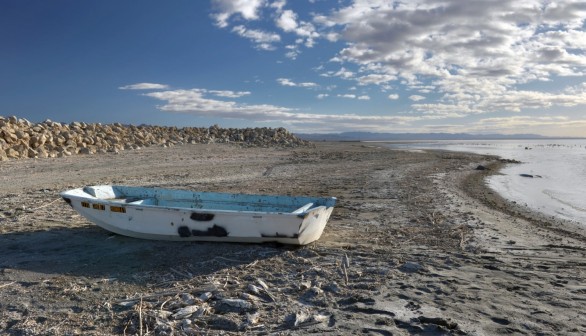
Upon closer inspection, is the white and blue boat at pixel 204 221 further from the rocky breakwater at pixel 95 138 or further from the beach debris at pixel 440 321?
the rocky breakwater at pixel 95 138

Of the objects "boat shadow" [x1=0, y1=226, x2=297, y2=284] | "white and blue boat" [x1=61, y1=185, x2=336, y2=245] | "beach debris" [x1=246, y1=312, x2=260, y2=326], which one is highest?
"white and blue boat" [x1=61, y1=185, x2=336, y2=245]

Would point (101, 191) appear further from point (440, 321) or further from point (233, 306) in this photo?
point (440, 321)

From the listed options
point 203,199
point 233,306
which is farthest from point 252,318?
point 203,199

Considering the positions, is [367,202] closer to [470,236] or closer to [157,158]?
[470,236]

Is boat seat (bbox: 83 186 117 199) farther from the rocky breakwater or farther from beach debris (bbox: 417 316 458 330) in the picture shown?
the rocky breakwater

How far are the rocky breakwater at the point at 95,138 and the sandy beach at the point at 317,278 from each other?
428 inches

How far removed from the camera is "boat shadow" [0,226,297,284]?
579 cm

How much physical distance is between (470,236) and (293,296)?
14.5 ft

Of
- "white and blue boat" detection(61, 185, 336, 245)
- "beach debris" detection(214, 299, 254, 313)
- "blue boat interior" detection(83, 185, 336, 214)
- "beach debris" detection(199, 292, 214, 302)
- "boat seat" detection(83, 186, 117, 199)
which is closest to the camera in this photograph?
"beach debris" detection(214, 299, 254, 313)

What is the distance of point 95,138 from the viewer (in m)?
23.8

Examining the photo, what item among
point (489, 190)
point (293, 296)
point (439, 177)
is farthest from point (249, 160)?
point (293, 296)

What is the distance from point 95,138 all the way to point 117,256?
64.0 feet

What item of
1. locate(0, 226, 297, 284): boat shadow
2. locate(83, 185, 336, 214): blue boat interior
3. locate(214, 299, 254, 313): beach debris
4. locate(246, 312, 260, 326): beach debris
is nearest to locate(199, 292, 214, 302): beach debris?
locate(214, 299, 254, 313): beach debris

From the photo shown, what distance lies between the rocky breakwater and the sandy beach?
1087 cm
